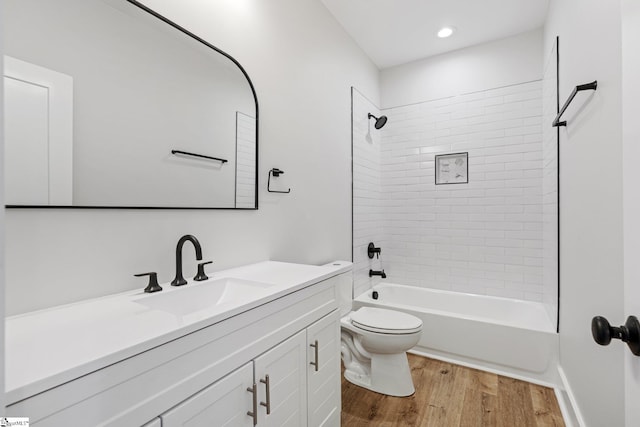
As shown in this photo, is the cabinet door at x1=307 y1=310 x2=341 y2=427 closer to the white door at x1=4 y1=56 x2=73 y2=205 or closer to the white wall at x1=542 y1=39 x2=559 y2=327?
the white door at x1=4 y1=56 x2=73 y2=205

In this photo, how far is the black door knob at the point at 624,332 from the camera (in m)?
0.58

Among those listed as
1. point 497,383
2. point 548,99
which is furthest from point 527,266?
point 548,99

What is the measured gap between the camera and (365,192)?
3033mm

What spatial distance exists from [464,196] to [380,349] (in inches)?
69.9

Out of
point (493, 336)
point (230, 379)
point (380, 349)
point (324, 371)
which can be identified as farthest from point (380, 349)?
point (230, 379)

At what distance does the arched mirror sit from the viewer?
3.03 ft

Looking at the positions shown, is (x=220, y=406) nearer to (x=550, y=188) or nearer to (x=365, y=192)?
(x=365, y=192)

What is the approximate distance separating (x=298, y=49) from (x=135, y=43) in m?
1.16

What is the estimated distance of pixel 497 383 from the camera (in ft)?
7.10

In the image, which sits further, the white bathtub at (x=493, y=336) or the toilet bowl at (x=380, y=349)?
the white bathtub at (x=493, y=336)

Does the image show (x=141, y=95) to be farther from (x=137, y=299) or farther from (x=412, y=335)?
(x=412, y=335)

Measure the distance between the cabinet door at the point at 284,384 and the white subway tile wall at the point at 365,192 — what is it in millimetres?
1558

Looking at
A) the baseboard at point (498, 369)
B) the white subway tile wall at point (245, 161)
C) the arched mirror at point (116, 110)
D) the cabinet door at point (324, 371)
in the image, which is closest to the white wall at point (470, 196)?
the baseboard at point (498, 369)

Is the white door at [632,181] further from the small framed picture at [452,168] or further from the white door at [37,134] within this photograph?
the small framed picture at [452,168]
